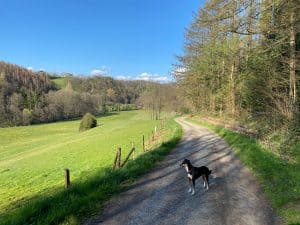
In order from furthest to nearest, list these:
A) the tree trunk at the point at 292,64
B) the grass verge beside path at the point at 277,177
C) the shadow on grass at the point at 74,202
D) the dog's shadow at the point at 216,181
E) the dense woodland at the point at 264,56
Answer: the tree trunk at the point at 292,64
the dense woodland at the point at 264,56
the dog's shadow at the point at 216,181
the grass verge beside path at the point at 277,177
the shadow on grass at the point at 74,202

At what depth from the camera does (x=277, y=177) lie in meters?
13.2

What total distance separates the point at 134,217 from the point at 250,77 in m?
22.5

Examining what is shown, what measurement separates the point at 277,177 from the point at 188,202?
4.77 metres

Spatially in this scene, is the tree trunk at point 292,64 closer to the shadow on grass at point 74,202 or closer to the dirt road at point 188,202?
the dirt road at point 188,202

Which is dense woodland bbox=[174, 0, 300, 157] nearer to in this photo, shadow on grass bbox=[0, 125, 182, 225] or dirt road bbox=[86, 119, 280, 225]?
dirt road bbox=[86, 119, 280, 225]

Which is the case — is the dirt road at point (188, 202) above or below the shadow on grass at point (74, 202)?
below

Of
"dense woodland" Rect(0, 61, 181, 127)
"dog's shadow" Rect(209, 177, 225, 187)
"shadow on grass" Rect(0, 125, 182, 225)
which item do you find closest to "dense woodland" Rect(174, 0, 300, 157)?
"dog's shadow" Rect(209, 177, 225, 187)

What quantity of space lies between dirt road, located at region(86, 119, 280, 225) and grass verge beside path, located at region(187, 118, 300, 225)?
1.17 feet

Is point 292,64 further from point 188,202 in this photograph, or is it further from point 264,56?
point 188,202

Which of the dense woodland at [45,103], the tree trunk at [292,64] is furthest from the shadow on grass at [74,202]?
the dense woodland at [45,103]

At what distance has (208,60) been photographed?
43562 millimetres

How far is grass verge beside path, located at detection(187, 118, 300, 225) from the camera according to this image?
992cm

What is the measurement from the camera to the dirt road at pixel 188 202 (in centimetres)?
907

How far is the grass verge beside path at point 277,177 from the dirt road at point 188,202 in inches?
14.0
